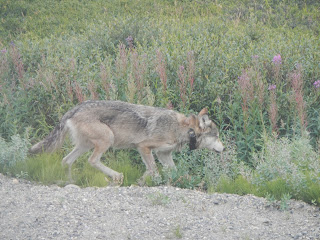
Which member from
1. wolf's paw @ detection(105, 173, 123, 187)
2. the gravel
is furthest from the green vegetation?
the gravel

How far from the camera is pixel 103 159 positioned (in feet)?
28.6

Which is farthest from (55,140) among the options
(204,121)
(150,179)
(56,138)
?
(204,121)

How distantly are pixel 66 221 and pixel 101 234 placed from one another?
0.50 m

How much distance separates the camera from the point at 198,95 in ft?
30.6

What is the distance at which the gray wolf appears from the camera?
783cm

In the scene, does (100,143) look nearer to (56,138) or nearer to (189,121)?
(56,138)

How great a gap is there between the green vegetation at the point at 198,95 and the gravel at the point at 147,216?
421mm

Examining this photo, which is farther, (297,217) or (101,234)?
(297,217)

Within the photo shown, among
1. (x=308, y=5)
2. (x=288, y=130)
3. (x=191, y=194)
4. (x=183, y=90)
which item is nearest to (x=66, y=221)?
(x=191, y=194)

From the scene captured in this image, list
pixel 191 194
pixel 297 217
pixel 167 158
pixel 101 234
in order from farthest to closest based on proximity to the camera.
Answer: pixel 167 158 < pixel 191 194 < pixel 297 217 < pixel 101 234

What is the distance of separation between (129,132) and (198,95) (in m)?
1.86

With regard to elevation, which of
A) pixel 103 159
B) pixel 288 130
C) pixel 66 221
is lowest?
pixel 103 159

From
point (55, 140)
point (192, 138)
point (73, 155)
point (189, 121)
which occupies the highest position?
point (189, 121)

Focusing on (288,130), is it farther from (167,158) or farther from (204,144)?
(167,158)
